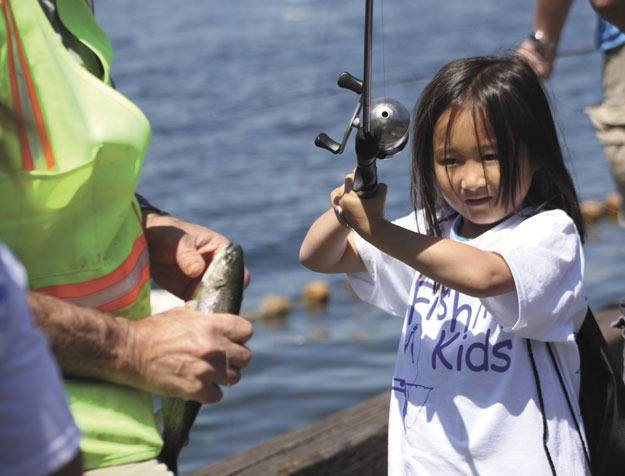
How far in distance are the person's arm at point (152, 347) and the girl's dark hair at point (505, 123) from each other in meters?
0.52

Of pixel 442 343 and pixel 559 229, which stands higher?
pixel 559 229

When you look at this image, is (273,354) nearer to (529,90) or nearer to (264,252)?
(264,252)

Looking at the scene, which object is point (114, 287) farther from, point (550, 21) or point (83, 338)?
point (550, 21)

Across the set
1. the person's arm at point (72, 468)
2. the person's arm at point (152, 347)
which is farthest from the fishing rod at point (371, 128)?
the person's arm at point (72, 468)

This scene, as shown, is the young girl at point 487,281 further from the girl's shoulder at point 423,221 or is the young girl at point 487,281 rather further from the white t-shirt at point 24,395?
the white t-shirt at point 24,395

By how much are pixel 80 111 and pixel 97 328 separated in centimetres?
41

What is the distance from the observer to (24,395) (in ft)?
4.39

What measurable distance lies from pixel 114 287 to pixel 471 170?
2.40 feet

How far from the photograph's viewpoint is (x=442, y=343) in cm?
257

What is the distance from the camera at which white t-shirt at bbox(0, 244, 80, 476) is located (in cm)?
133

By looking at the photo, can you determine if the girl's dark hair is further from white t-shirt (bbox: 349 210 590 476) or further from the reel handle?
the reel handle

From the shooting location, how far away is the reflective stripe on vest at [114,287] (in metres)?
2.39

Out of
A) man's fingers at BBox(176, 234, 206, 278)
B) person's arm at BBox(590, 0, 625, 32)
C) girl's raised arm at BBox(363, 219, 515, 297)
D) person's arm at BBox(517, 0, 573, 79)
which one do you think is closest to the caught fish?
man's fingers at BBox(176, 234, 206, 278)

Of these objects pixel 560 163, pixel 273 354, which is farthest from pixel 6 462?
pixel 273 354
